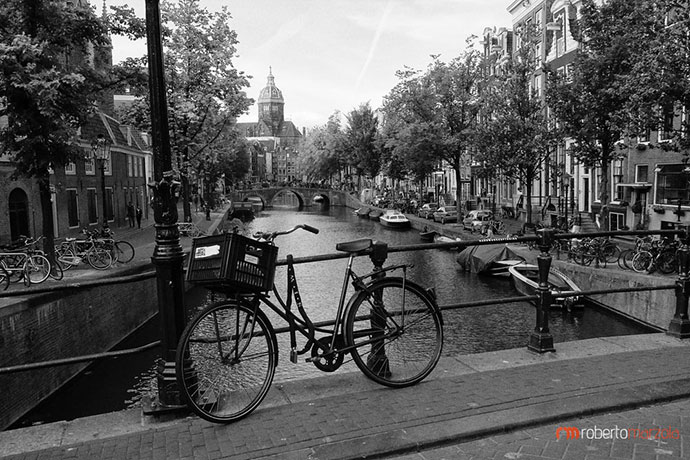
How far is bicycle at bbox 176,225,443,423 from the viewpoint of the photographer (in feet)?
12.0

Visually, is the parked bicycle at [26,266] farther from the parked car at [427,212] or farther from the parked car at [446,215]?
the parked car at [427,212]

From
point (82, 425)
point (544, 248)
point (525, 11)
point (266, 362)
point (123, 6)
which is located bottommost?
point (82, 425)

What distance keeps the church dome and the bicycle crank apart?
185003 mm

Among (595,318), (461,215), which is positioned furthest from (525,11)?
(595,318)

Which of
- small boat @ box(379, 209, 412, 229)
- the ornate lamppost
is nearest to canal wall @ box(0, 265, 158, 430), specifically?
the ornate lamppost

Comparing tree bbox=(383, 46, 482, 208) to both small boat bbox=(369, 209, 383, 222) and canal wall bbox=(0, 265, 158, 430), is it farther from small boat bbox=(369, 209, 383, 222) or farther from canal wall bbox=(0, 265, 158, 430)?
canal wall bbox=(0, 265, 158, 430)

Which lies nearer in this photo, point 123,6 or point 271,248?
point 271,248

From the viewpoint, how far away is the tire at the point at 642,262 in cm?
1632

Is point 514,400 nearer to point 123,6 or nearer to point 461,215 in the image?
point 123,6

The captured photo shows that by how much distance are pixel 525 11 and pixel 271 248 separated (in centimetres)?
4352

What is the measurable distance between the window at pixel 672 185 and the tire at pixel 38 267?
22034 millimetres

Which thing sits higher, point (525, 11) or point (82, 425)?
point (525, 11)

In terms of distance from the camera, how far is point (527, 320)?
678 inches

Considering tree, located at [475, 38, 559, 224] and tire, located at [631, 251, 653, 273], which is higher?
tree, located at [475, 38, 559, 224]
